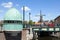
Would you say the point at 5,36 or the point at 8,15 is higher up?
the point at 8,15

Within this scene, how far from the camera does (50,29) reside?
2473 inches

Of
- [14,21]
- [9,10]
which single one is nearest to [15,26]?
[14,21]

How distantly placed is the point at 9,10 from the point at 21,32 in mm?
5555

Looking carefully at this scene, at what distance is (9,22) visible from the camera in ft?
137

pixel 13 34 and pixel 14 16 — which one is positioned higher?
pixel 14 16

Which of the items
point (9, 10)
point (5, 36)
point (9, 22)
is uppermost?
point (9, 10)

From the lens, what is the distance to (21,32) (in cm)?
4275

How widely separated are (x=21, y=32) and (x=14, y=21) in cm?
301

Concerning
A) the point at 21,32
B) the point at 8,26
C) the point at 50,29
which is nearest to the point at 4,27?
the point at 8,26

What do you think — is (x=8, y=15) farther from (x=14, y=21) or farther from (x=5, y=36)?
A: (x=5, y=36)

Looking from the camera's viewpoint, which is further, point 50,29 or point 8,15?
point 50,29

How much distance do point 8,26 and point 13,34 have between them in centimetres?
206

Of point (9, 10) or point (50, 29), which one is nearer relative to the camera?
point (9, 10)

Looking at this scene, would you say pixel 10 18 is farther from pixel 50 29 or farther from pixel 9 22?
pixel 50 29
